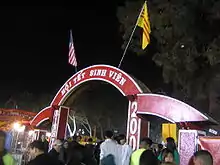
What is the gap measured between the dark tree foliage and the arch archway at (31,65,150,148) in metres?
4.61

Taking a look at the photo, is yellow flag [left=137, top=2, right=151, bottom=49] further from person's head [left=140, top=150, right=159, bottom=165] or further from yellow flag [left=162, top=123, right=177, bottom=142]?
person's head [left=140, top=150, right=159, bottom=165]

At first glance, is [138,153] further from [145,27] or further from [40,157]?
[145,27]

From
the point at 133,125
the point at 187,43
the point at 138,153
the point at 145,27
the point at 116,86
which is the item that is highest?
the point at 187,43

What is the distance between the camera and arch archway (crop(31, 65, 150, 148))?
10.9m

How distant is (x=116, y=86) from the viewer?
38.7ft

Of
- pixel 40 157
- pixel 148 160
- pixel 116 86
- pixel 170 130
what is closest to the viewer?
pixel 40 157

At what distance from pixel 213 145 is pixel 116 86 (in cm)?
480

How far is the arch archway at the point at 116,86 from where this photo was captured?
10.9 meters

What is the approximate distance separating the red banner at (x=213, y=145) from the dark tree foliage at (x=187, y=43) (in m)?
7.64

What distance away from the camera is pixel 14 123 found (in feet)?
74.4

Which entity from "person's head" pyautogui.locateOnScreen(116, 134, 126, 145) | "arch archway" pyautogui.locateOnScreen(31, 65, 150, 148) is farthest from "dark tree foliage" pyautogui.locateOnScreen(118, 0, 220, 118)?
"person's head" pyautogui.locateOnScreen(116, 134, 126, 145)

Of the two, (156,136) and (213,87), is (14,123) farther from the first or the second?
(156,136)

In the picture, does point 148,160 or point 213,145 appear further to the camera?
point 213,145

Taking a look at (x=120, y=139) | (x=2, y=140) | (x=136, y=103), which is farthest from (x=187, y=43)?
A: (x=2, y=140)
